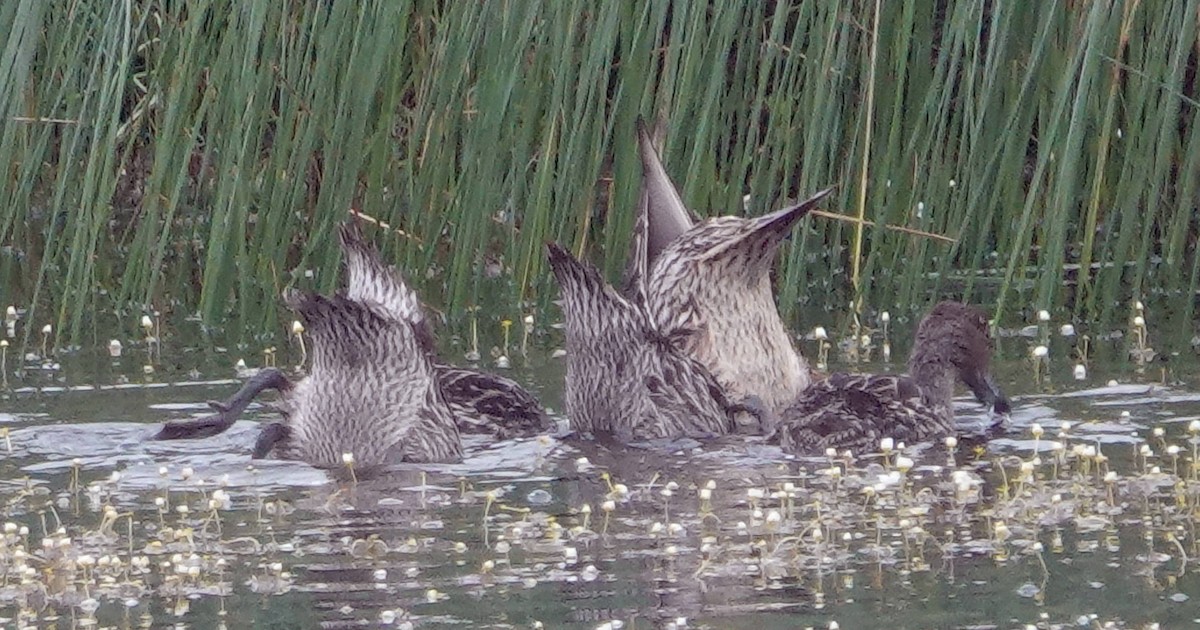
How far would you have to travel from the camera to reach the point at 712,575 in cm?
559

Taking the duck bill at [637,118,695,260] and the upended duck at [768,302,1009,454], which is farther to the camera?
the duck bill at [637,118,695,260]

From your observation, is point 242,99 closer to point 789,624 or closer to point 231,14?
point 231,14

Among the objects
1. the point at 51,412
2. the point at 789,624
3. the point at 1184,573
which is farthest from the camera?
the point at 51,412

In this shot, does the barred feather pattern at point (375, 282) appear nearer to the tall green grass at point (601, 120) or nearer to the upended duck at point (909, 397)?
the tall green grass at point (601, 120)

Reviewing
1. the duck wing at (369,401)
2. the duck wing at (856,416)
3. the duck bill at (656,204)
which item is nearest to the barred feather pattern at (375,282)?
the duck wing at (369,401)

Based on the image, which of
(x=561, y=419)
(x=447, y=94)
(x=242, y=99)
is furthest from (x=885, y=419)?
(x=242, y=99)

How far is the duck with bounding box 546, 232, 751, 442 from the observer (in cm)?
790

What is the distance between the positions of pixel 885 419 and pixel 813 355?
152cm

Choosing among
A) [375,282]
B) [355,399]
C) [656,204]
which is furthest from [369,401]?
[656,204]

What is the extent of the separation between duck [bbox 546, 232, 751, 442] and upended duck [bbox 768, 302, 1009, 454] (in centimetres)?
29

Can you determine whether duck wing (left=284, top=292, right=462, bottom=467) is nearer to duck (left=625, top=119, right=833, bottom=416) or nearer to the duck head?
duck (left=625, top=119, right=833, bottom=416)

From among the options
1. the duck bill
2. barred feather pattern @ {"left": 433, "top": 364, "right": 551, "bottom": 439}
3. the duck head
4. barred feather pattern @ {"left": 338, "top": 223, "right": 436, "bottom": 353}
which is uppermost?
the duck bill

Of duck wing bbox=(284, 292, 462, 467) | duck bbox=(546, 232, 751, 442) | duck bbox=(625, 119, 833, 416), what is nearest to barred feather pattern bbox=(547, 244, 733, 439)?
duck bbox=(546, 232, 751, 442)

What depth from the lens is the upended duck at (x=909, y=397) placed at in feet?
24.5
